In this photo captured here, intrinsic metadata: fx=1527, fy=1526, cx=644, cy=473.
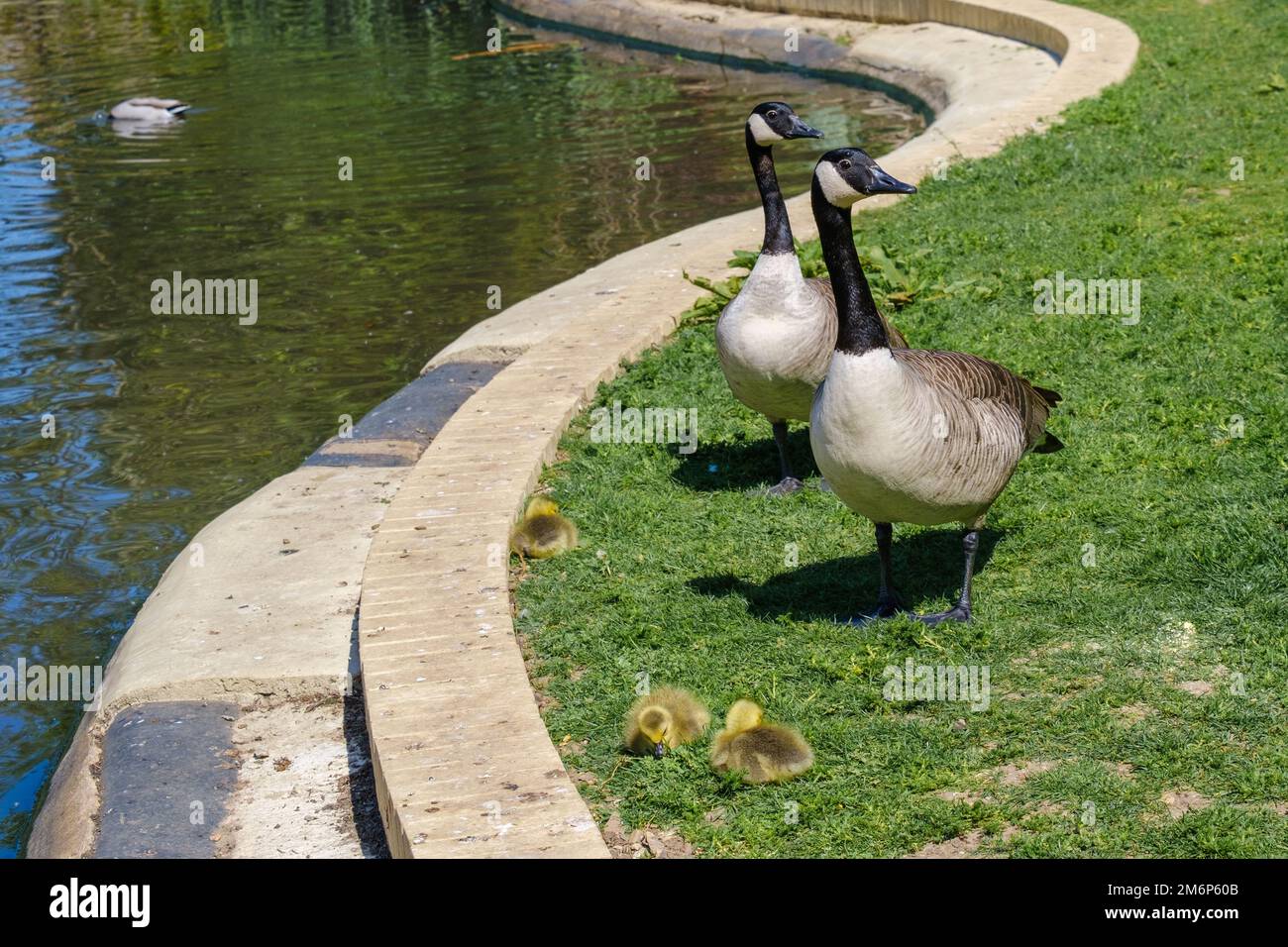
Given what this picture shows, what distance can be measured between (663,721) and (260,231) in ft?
39.5

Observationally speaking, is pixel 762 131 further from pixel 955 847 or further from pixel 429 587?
pixel 955 847

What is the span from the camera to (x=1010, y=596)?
6.33 meters

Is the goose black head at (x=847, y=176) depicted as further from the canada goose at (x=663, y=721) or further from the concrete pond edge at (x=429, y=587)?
the concrete pond edge at (x=429, y=587)

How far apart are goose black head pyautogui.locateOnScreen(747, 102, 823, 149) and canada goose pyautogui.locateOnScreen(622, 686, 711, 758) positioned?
3.51 meters

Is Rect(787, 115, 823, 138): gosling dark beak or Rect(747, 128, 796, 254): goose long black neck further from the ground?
Rect(787, 115, 823, 138): gosling dark beak

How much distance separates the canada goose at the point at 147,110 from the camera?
68.6 feet

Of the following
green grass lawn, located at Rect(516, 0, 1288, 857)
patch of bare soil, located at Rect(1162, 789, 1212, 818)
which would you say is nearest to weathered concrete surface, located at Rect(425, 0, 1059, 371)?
green grass lawn, located at Rect(516, 0, 1288, 857)

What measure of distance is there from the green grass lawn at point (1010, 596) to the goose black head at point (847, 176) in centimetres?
172

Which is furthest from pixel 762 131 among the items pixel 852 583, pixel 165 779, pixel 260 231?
pixel 260 231

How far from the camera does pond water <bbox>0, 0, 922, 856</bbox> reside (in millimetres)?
9984

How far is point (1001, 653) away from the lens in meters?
5.88

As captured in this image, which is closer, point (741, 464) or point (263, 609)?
point (263, 609)

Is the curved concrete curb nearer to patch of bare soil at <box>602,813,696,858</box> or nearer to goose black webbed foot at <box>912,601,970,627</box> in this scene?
patch of bare soil at <box>602,813,696,858</box>

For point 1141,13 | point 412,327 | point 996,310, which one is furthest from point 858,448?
point 1141,13
